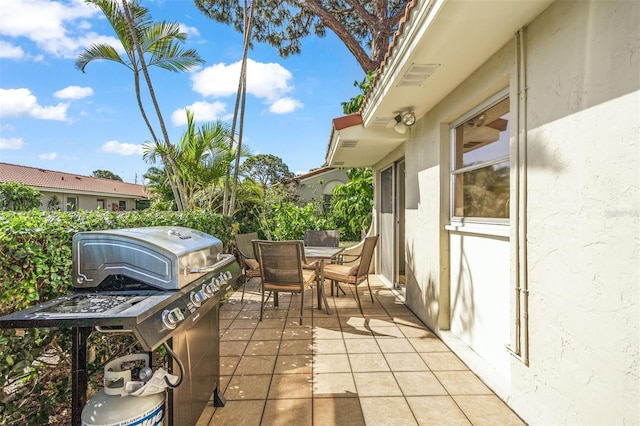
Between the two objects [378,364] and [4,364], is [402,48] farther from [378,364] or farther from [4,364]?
[4,364]

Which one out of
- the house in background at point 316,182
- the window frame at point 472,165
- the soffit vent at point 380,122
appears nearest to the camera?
the window frame at point 472,165

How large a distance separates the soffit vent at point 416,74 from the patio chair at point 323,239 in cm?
432

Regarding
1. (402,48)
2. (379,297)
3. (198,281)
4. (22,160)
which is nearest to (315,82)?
(379,297)

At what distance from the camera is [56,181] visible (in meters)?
18.8

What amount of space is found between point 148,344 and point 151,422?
0.54 metres

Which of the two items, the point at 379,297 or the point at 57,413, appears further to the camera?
the point at 379,297

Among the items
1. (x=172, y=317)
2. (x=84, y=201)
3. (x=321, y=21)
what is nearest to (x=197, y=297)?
(x=172, y=317)

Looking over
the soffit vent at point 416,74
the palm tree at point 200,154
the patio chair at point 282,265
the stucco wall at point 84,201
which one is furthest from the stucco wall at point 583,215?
the stucco wall at point 84,201

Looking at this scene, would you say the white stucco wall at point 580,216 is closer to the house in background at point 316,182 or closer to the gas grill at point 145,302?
the gas grill at point 145,302

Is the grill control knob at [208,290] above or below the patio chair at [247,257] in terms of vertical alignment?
above

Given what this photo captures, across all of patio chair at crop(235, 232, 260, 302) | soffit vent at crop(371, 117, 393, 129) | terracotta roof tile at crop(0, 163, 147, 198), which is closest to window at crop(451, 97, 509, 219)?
soffit vent at crop(371, 117, 393, 129)

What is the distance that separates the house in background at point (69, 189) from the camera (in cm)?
1691

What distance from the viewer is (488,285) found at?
3.21 metres

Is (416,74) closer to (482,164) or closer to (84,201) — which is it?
(482,164)
